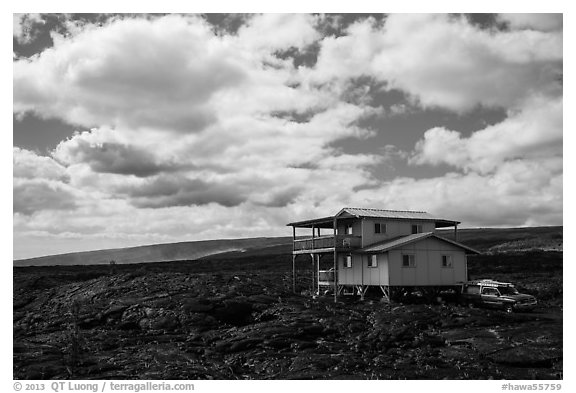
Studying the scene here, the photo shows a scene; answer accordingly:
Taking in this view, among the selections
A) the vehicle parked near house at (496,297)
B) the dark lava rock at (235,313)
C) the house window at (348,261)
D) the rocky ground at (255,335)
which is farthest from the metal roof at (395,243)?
the dark lava rock at (235,313)

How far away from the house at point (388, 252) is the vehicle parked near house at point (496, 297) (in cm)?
196

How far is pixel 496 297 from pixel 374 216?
446 inches

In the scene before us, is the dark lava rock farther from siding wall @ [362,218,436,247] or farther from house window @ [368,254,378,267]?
siding wall @ [362,218,436,247]

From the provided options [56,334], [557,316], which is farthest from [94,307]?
[557,316]

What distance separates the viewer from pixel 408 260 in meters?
44.2

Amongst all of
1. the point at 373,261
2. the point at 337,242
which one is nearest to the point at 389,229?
the point at 373,261

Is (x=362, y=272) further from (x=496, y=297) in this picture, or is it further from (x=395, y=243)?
(x=496, y=297)

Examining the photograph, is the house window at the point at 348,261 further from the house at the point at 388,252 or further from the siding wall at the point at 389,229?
the siding wall at the point at 389,229

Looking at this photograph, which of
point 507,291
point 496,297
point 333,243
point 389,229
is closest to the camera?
point 496,297

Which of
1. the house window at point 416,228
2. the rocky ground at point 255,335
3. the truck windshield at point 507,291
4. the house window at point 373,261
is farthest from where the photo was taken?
the house window at point 416,228

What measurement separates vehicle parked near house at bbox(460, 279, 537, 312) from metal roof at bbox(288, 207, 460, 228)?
708 centimetres

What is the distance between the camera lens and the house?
144 feet

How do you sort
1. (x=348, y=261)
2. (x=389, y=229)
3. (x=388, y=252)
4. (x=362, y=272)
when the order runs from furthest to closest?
(x=348, y=261) → (x=389, y=229) → (x=362, y=272) → (x=388, y=252)

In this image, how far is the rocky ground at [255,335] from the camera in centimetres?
2558
